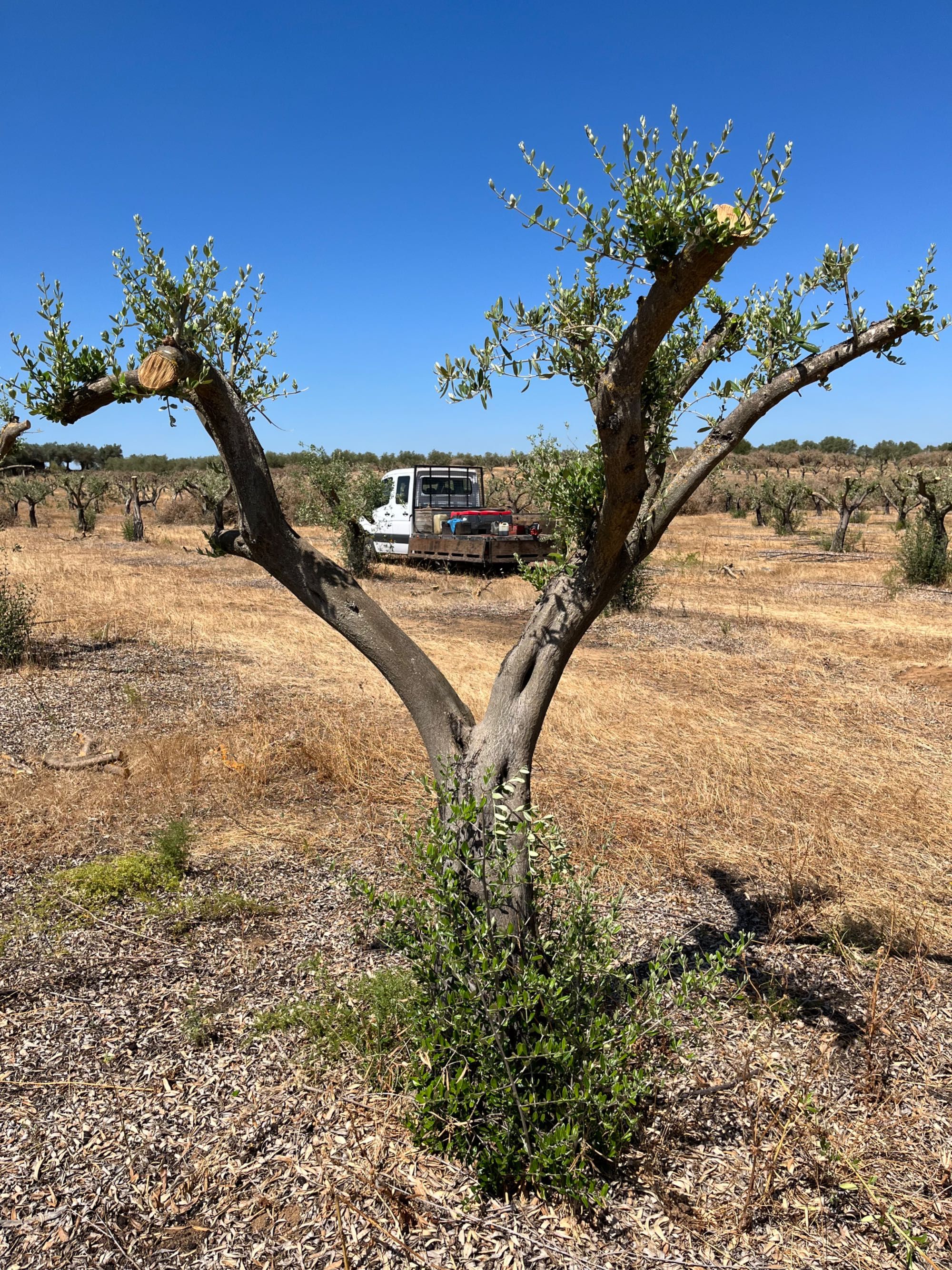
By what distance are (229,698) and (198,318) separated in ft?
19.1

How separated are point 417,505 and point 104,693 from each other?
1197cm

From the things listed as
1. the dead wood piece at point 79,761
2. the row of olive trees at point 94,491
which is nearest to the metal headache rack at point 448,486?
the row of olive trees at point 94,491

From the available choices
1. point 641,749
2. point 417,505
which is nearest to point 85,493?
point 417,505

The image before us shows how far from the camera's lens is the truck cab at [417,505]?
1945cm

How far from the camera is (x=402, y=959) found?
4055mm

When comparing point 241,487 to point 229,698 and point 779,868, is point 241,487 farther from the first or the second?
point 229,698

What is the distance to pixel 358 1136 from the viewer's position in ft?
9.57

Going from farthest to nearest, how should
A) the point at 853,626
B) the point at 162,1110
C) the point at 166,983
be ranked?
the point at 853,626 < the point at 166,983 < the point at 162,1110

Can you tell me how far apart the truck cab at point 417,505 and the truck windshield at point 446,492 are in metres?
0.01

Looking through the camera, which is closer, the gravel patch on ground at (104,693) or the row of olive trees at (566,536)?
the row of olive trees at (566,536)

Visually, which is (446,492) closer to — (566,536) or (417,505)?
(417,505)

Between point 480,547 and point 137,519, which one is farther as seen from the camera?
point 137,519

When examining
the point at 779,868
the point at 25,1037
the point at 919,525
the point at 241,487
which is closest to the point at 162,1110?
the point at 25,1037

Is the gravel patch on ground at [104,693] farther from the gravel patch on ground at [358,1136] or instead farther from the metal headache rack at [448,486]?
the metal headache rack at [448,486]
